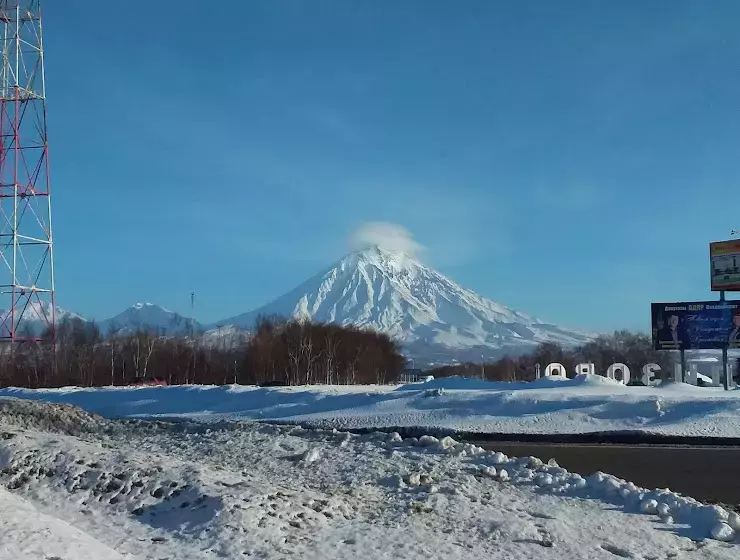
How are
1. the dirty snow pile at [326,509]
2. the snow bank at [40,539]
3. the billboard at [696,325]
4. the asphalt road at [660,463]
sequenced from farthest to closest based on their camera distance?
the billboard at [696,325] < the asphalt road at [660,463] < the dirty snow pile at [326,509] < the snow bank at [40,539]

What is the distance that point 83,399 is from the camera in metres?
32.1

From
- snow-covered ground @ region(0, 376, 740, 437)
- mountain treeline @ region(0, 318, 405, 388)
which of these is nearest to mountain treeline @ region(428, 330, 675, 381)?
mountain treeline @ region(0, 318, 405, 388)

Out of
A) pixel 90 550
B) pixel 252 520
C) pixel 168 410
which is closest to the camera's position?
pixel 90 550

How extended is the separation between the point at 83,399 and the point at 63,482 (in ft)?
85.5

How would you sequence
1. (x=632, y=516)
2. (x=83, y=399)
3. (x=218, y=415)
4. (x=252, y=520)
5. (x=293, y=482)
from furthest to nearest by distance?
(x=83, y=399) < (x=218, y=415) < (x=293, y=482) < (x=632, y=516) < (x=252, y=520)

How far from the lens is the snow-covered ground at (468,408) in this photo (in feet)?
70.2

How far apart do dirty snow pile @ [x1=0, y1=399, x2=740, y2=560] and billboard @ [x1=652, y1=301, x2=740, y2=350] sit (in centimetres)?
2861

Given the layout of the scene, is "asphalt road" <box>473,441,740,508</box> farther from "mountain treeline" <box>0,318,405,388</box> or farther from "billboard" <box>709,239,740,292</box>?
"mountain treeline" <box>0,318,405,388</box>

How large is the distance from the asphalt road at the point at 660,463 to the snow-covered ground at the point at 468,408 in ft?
10.4

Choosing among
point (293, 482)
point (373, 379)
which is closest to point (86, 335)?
point (373, 379)

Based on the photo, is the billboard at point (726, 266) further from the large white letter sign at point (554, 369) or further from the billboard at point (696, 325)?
the large white letter sign at point (554, 369)

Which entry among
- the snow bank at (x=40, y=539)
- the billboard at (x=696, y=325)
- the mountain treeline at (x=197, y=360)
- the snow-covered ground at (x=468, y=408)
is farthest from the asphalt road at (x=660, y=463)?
the mountain treeline at (x=197, y=360)

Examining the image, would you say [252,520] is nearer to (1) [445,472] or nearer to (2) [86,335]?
(1) [445,472]

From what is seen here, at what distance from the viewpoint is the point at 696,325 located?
35.9 m
